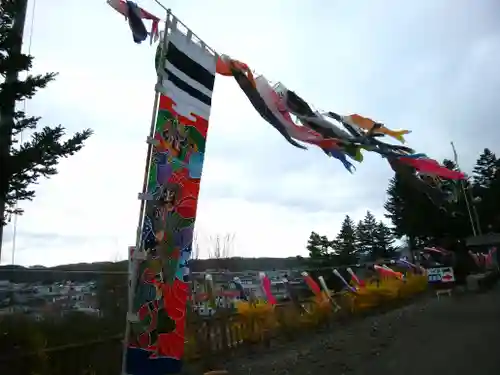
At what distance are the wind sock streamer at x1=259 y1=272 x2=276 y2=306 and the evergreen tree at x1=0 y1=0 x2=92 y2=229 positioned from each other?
178 inches

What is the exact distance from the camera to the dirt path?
6367 mm

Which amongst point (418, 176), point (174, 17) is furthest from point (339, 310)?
point (174, 17)

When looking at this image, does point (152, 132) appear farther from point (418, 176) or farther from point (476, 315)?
point (476, 315)

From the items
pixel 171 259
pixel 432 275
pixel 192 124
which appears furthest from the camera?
pixel 432 275

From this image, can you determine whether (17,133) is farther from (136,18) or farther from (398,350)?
(398,350)

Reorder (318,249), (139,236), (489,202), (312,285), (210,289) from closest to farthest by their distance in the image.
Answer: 1. (139,236)
2. (210,289)
3. (312,285)
4. (318,249)
5. (489,202)

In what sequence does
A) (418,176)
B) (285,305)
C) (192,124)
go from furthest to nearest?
(285,305), (418,176), (192,124)

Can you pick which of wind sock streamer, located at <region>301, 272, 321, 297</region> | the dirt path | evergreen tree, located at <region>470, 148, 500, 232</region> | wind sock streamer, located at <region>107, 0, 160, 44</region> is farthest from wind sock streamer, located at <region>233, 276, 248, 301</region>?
evergreen tree, located at <region>470, 148, 500, 232</region>

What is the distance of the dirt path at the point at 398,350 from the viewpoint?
20.9 ft

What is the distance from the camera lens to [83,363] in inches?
229

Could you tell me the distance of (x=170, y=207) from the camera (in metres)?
4.51

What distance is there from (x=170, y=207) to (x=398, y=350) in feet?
16.3

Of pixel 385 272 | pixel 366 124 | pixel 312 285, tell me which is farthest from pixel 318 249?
pixel 366 124

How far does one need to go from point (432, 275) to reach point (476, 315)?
7358mm
